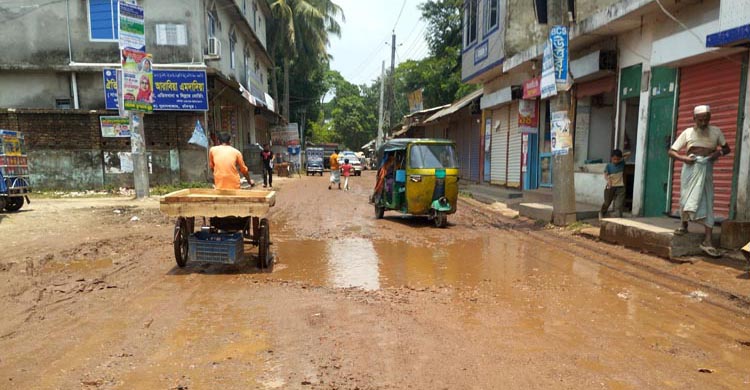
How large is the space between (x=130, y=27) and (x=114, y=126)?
4743 mm

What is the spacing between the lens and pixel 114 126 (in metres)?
16.6

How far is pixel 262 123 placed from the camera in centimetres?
3544

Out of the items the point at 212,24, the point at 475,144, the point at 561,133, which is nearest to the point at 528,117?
the point at 561,133

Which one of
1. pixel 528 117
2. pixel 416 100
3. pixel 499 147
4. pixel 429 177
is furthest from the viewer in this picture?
pixel 416 100

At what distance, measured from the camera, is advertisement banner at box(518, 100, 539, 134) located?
15.0 meters

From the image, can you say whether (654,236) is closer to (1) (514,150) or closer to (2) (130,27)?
(1) (514,150)

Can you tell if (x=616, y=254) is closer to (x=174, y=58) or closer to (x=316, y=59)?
(x=174, y=58)

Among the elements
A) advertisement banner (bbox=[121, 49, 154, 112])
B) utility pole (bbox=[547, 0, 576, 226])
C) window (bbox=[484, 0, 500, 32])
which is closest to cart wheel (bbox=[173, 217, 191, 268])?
utility pole (bbox=[547, 0, 576, 226])

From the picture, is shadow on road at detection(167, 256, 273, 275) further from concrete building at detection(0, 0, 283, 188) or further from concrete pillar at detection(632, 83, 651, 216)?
concrete building at detection(0, 0, 283, 188)

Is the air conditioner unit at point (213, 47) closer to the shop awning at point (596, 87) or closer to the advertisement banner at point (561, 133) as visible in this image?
the shop awning at point (596, 87)

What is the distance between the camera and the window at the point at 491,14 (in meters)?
17.1

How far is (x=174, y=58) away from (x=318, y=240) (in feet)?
41.3

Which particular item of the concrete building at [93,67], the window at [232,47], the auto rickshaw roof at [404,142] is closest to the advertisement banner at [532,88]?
the auto rickshaw roof at [404,142]

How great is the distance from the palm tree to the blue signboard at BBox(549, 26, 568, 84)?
92.8 feet
